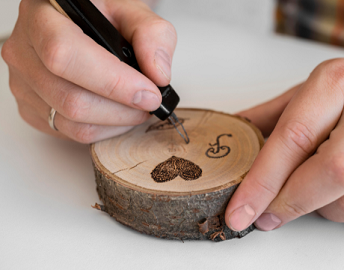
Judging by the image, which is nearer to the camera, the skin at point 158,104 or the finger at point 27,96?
the skin at point 158,104

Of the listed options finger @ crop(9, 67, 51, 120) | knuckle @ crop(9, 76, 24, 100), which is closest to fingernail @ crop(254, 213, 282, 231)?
finger @ crop(9, 67, 51, 120)

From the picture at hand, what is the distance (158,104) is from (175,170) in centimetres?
18

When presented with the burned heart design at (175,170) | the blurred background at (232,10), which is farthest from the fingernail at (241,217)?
the blurred background at (232,10)

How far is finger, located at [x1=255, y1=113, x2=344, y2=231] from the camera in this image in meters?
0.68

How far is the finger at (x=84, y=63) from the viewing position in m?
0.77

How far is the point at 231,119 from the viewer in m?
1.06

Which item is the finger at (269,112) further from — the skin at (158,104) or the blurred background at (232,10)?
the blurred background at (232,10)

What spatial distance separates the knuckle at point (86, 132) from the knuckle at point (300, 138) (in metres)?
0.52

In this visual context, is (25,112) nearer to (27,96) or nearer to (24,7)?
(27,96)

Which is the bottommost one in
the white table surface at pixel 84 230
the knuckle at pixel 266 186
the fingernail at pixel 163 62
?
the white table surface at pixel 84 230

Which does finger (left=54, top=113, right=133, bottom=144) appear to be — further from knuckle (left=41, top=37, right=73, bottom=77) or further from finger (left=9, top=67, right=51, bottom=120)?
knuckle (left=41, top=37, right=73, bottom=77)

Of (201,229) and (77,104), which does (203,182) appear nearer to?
(201,229)

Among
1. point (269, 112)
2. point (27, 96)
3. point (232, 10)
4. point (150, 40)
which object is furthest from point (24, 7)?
point (232, 10)

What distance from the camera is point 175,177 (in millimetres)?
817
